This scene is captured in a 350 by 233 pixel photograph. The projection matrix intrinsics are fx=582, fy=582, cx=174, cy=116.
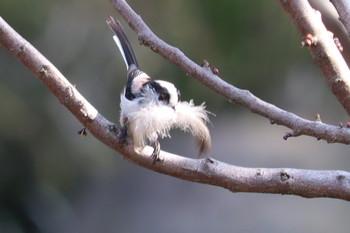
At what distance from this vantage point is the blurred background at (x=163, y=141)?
8.63ft

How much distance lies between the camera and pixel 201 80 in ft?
3.59

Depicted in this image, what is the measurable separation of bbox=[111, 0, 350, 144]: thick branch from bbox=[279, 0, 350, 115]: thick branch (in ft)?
0.38

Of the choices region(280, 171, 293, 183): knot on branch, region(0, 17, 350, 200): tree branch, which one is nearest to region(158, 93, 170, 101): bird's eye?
region(0, 17, 350, 200): tree branch

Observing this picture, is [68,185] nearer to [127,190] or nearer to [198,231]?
[127,190]

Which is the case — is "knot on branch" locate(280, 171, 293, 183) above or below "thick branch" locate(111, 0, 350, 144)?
below

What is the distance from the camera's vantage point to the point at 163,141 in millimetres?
2869

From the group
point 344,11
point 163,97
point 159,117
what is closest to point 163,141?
point 163,97

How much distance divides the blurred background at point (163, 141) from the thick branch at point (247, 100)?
4.65ft

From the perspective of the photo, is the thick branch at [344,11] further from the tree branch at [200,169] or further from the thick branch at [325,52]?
the tree branch at [200,169]

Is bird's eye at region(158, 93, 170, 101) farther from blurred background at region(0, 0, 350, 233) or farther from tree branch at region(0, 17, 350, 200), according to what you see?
blurred background at region(0, 0, 350, 233)

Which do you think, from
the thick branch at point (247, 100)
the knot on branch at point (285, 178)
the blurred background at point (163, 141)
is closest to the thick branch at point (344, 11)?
the thick branch at point (247, 100)

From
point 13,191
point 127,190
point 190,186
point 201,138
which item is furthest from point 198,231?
point 201,138

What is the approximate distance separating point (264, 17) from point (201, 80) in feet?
5.10

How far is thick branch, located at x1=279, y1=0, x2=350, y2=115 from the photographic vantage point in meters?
1.08
